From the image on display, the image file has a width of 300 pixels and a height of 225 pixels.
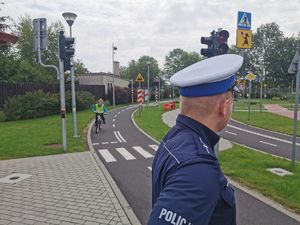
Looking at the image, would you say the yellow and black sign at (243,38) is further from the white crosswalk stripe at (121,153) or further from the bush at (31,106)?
the bush at (31,106)

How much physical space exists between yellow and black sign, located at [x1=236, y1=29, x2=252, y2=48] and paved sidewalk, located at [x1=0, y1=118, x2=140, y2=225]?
5.11 metres

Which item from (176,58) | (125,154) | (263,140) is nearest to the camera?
(125,154)

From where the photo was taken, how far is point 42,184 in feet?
22.2

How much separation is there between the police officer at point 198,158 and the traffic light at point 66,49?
9.90 meters

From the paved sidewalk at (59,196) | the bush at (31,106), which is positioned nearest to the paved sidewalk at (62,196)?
the paved sidewalk at (59,196)

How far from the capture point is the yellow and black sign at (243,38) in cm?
812

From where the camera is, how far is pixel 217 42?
21.5ft

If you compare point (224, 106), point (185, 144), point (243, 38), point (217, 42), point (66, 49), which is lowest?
point (185, 144)

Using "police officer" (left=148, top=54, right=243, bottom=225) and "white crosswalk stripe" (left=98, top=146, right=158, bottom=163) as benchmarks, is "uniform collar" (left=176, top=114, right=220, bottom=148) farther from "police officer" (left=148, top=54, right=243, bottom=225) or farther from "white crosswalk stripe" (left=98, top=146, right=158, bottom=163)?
"white crosswalk stripe" (left=98, top=146, right=158, bottom=163)

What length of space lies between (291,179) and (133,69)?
95728 mm

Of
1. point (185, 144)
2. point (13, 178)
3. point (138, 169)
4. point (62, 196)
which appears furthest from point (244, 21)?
point (185, 144)

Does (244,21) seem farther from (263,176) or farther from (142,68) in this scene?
(142,68)

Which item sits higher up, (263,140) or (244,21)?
(244,21)

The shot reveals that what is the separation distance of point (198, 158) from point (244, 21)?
8.04 meters
